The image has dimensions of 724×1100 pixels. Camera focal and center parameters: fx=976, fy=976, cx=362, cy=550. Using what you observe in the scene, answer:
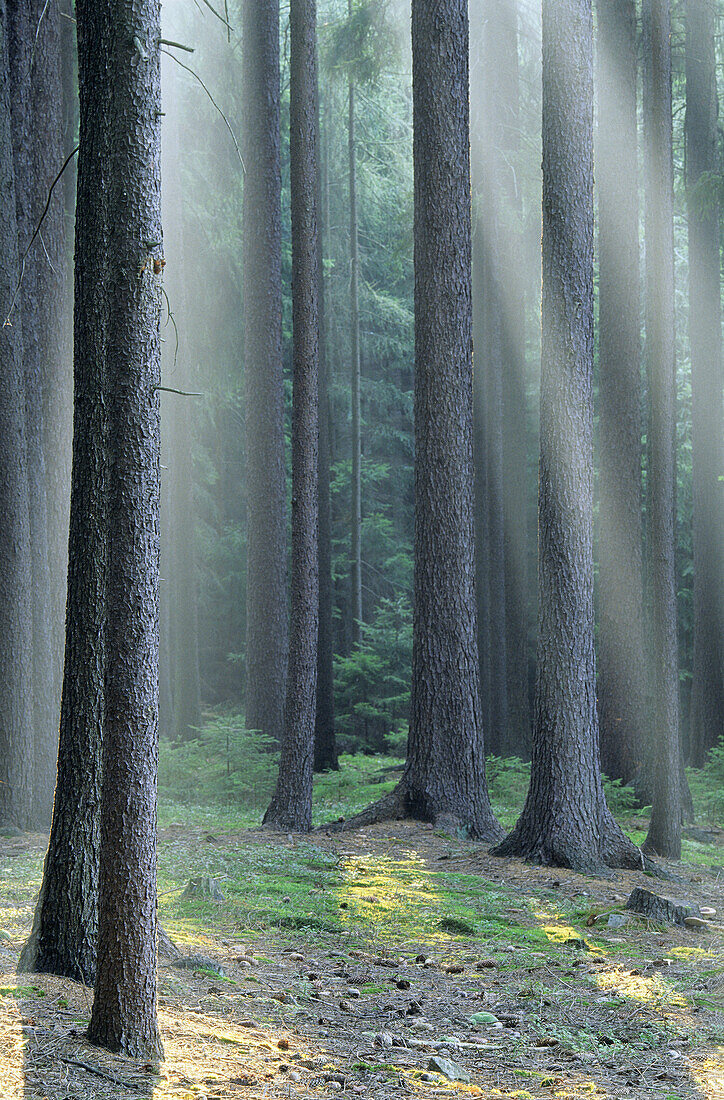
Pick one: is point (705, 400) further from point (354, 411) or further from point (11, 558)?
point (11, 558)

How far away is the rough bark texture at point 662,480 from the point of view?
27.3 feet

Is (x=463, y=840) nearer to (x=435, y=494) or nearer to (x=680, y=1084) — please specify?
(x=435, y=494)

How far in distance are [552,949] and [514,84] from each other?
1538 cm

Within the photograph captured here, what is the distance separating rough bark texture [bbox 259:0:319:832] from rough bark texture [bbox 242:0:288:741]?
403 cm

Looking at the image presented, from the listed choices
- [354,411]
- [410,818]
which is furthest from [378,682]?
[410,818]

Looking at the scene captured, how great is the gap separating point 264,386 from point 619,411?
16.4 feet

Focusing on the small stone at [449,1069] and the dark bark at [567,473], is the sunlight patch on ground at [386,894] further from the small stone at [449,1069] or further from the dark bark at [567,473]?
the small stone at [449,1069]

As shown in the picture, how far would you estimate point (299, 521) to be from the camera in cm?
892

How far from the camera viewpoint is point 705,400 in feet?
50.6

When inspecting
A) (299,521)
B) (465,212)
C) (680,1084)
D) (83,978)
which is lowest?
(680,1084)

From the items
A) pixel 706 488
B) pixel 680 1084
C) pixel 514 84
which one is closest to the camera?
pixel 680 1084

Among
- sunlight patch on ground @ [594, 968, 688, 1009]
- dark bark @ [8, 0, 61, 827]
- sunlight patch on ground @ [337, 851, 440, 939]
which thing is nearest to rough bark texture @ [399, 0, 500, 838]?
sunlight patch on ground @ [337, 851, 440, 939]

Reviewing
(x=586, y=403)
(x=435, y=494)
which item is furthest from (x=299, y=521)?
(x=586, y=403)

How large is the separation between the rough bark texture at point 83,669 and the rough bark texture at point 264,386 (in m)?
8.59
